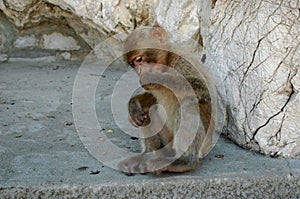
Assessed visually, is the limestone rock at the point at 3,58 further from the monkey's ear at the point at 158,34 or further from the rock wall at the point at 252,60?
the monkey's ear at the point at 158,34

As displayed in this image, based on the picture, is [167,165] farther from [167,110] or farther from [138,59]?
[138,59]

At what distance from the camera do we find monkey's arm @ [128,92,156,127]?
91.5 inches

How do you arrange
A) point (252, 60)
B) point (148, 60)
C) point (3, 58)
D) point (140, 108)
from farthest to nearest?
point (3, 58) → point (252, 60) → point (140, 108) → point (148, 60)

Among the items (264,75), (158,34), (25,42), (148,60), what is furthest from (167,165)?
(25,42)

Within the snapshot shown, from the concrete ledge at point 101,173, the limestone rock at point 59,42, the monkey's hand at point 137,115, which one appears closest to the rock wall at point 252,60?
the concrete ledge at point 101,173

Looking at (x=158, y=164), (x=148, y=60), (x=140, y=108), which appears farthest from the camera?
(x=140, y=108)

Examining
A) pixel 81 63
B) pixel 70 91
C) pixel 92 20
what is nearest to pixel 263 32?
pixel 70 91

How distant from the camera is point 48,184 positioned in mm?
2145

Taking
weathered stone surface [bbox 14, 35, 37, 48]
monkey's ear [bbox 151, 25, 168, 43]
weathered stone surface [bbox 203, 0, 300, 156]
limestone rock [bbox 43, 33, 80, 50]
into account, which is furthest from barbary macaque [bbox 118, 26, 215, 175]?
weathered stone surface [bbox 14, 35, 37, 48]

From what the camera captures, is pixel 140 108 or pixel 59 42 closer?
pixel 140 108

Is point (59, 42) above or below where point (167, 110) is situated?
above

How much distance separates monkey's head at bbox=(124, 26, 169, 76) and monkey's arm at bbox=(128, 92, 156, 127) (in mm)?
193

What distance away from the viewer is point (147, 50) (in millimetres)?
2244

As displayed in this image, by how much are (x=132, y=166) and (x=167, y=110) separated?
0.33 meters
